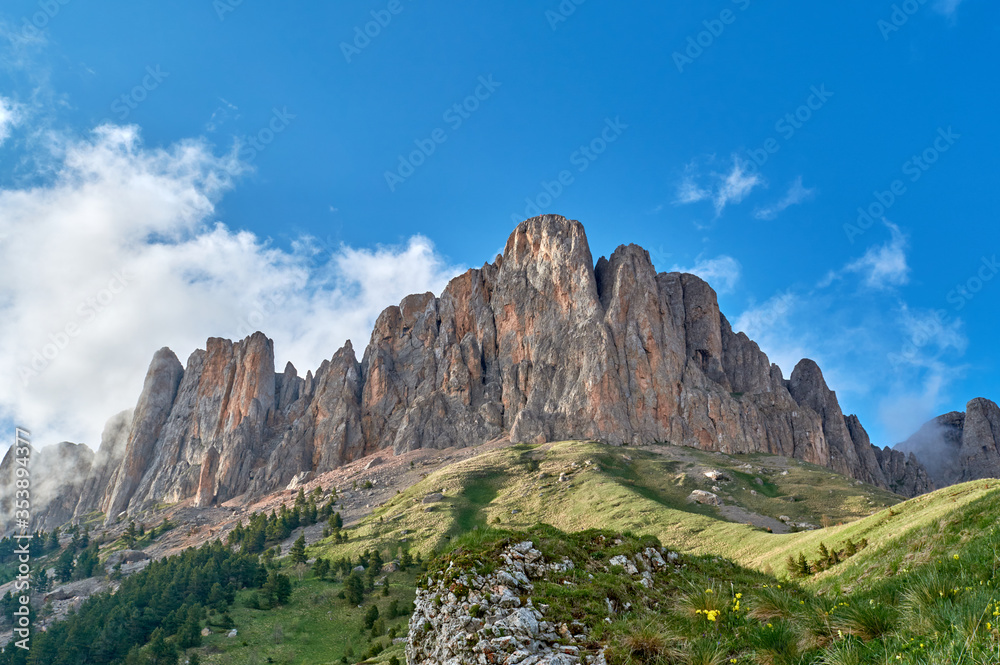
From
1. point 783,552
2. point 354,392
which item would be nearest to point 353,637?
point 783,552

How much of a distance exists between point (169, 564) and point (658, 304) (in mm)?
118616

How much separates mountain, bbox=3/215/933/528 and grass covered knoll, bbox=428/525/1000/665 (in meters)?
116

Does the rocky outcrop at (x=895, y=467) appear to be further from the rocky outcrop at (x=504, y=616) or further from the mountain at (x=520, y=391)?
the rocky outcrop at (x=504, y=616)

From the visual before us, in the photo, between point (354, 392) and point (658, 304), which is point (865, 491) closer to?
point (658, 304)

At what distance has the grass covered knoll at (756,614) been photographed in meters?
9.73

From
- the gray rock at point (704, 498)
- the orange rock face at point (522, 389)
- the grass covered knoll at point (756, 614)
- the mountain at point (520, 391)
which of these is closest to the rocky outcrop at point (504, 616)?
the grass covered knoll at point (756, 614)

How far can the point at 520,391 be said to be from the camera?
→ 155 m

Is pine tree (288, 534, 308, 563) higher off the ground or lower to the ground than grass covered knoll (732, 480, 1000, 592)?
higher

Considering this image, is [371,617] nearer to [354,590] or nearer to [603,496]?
[354,590]

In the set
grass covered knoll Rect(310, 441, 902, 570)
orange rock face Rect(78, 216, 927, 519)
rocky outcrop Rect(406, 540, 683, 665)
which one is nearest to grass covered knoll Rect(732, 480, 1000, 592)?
rocky outcrop Rect(406, 540, 683, 665)

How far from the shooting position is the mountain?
139 m

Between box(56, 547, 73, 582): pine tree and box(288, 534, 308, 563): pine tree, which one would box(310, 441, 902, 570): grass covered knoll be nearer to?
box(288, 534, 308, 563): pine tree

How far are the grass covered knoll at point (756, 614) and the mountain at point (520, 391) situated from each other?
116 meters

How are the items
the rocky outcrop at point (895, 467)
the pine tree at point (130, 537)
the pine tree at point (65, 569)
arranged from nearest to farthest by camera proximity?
the pine tree at point (65, 569) < the pine tree at point (130, 537) < the rocky outcrop at point (895, 467)
